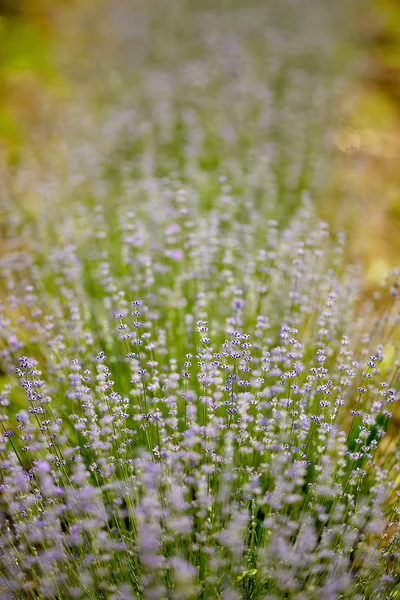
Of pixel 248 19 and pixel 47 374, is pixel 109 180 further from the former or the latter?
pixel 248 19

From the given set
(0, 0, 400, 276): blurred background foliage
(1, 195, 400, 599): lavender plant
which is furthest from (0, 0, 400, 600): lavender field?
(0, 0, 400, 276): blurred background foliage

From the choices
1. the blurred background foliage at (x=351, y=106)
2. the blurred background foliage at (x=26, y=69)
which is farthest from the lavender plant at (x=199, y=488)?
the blurred background foliage at (x=26, y=69)

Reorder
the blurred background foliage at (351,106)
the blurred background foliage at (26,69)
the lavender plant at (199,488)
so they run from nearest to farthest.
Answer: the lavender plant at (199,488) < the blurred background foliage at (351,106) < the blurred background foliage at (26,69)

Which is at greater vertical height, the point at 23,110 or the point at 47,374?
the point at 23,110

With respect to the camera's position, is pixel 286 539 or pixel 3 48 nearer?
pixel 286 539

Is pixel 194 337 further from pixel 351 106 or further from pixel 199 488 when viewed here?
pixel 351 106

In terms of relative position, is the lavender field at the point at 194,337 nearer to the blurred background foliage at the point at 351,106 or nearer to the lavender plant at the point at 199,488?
the lavender plant at the point at 199,488

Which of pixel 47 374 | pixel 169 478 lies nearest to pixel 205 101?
pixel 47 374

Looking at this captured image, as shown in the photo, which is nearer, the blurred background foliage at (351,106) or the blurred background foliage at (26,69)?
the blurred background foliage at (351,106)

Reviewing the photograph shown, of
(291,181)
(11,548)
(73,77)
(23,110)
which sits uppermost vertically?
(73,77)
